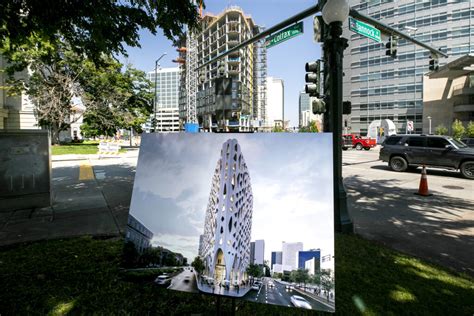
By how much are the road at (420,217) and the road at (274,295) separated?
353 centimetres

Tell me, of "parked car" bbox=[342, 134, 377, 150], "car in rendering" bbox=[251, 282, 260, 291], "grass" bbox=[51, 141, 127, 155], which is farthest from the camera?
"parked car" bbox=[342, 134, 377, 150]

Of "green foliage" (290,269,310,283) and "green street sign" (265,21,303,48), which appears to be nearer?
"green foliage" (290,269,310,283)

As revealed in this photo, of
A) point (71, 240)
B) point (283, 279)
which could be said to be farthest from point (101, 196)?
point (283, 279)

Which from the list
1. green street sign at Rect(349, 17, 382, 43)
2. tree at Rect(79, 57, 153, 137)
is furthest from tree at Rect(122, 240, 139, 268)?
tree at Rect(79, 57, 153, 137)

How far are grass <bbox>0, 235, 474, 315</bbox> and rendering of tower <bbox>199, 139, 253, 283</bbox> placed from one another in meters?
0.70

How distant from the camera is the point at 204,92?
83.2 meters

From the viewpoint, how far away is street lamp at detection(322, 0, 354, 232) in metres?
5.02

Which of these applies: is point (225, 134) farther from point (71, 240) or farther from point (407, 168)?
point (407, 168)

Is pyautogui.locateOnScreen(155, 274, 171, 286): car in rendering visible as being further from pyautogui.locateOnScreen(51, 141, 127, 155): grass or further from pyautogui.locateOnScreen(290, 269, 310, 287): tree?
pyautogui.locateOnScreen(51, 141, 127, 155): grass

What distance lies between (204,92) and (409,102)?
5610 cm

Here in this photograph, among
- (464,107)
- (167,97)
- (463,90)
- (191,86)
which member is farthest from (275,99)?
(464,107)

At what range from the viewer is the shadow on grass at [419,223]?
174 inches

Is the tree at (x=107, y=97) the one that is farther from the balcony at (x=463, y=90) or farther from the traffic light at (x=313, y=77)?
the balcony at (x=463, y=90)

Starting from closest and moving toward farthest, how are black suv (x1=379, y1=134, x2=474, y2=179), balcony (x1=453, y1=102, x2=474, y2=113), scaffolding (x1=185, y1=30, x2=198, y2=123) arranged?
black suv (x1=379, y1=134, x2=474, y2=179), balcony (x1=453, y1=102, x2=474, y2=113), scaffolding (x1=185, y1=30, x2=198, y2=123)
